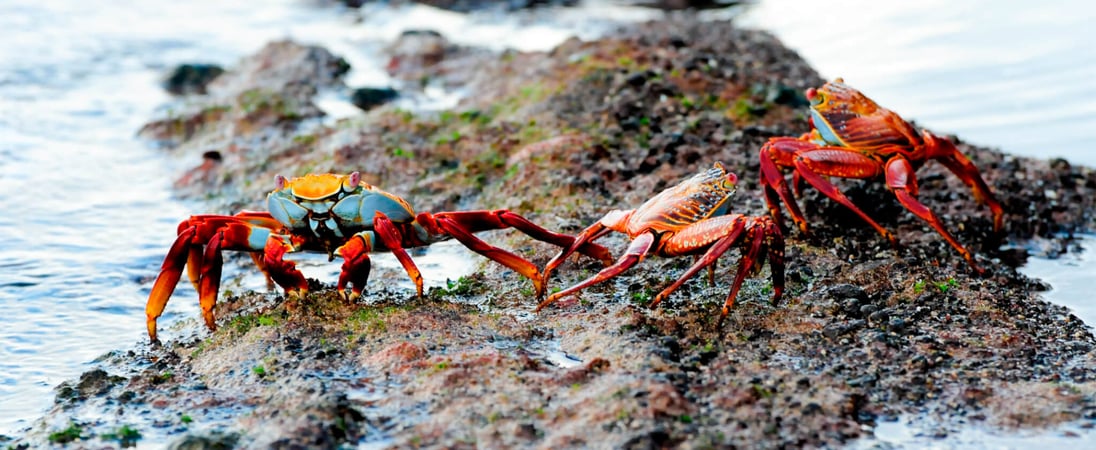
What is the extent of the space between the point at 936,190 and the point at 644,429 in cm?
439

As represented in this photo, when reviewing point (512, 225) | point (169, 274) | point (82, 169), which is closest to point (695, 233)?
point (512, 225)

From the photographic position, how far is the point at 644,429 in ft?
14.7

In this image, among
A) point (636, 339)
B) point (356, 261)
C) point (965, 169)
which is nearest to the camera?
point (636, 339)

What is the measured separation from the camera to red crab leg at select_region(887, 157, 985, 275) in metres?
6.46

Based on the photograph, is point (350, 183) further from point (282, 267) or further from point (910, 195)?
point (910, 195)

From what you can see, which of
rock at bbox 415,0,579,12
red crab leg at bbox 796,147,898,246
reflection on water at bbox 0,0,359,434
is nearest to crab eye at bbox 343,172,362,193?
reflection on water at bbox 0,0,359,434

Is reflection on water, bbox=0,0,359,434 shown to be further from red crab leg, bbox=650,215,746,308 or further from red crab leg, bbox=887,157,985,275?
red crab leg, bbox=887,157,985,275

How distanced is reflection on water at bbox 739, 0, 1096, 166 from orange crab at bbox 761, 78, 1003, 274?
2857 mm

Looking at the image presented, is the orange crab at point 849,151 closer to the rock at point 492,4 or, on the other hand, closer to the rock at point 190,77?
the rock at point 190,77

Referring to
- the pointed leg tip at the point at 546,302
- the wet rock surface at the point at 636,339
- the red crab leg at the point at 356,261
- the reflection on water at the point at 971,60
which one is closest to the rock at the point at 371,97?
the wet rock surface at the point at 636,339

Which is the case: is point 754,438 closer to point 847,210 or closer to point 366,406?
point 366,406

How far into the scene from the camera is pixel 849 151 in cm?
685

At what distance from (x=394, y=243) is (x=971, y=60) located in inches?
320

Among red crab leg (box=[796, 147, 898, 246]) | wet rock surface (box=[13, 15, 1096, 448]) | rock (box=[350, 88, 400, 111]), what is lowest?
wet rock surface (box=[13, 15, 1096, 448])
